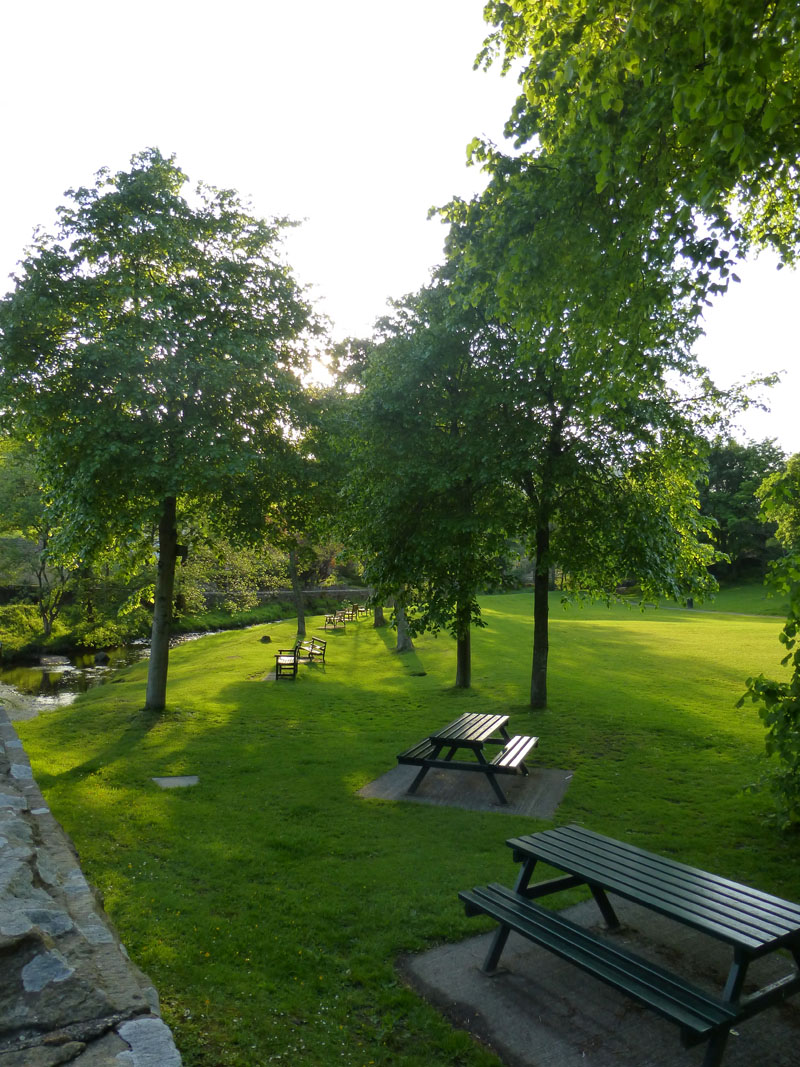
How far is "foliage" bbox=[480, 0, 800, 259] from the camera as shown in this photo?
498cm

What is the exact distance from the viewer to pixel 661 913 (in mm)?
4688

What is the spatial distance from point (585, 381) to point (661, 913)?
28.8ft

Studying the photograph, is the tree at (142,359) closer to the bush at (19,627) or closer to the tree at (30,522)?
the tree at (30,522)

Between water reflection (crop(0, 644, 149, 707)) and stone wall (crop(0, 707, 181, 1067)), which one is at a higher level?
stone wall (crop(0, 707, 181, 1067))

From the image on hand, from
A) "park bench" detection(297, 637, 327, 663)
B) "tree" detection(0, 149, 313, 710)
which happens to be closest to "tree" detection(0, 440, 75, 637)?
"tree" detection(0, 149, 313, 710)

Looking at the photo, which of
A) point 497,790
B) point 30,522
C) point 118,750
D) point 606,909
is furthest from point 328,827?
point 30,522

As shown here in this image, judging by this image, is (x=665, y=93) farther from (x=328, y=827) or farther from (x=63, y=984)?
(x=328, y=827)

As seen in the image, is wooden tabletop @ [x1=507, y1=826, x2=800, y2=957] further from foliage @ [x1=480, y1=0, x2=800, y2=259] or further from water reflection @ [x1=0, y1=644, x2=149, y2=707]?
water reflection @ [x1=0, y1=644, x2=149, y2=707]

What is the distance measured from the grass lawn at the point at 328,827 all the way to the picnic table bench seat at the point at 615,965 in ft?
2.47

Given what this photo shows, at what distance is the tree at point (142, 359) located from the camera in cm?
1159

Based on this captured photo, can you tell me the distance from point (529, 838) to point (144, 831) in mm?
4758

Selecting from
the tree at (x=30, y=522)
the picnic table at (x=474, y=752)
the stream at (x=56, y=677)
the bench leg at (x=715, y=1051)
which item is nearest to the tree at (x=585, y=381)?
the picnic table at (x=474, y=752)

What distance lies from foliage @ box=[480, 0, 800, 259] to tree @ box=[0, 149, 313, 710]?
673cm

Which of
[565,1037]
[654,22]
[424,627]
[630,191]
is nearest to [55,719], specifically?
[424,627]
